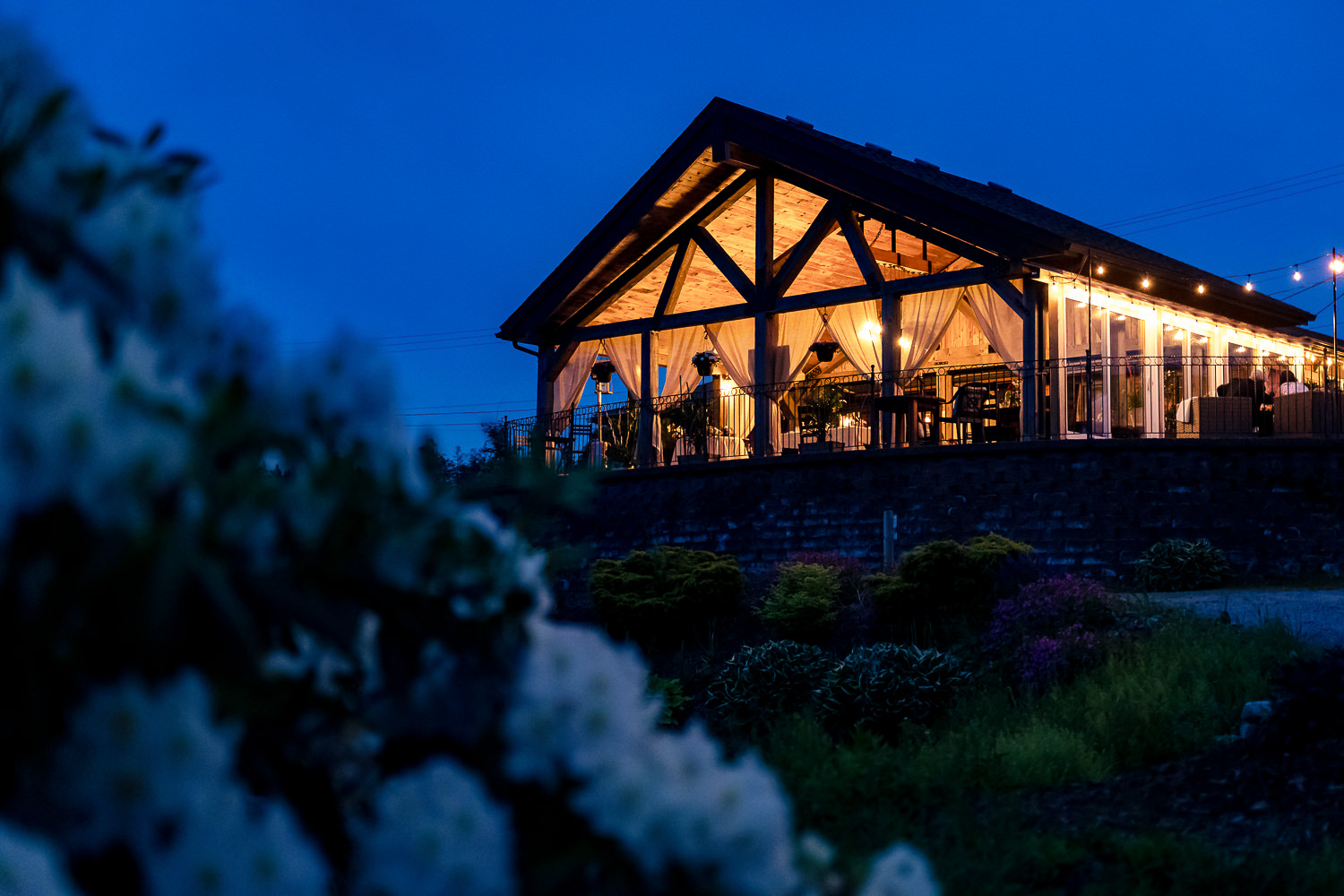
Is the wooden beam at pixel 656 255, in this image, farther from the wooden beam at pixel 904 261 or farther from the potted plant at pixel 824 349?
the potted plant at pixel 824 349

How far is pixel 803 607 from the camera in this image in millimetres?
11070

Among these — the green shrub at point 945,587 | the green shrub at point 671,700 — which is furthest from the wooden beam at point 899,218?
the green shrub at point 671,700

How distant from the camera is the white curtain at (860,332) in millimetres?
16812

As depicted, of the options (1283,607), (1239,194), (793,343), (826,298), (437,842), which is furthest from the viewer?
(1239,194)

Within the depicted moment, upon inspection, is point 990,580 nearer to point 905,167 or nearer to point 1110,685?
point 1110,685

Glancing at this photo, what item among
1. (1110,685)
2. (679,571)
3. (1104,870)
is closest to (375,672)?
(1104,870)

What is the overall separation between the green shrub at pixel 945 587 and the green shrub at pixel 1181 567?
98.0 inches

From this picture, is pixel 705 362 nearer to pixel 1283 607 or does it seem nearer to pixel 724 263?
pixel 724 263

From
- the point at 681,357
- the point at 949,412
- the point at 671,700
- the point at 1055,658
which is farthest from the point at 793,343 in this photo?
the point at 1055,658

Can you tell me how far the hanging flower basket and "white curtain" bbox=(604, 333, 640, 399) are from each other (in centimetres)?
354

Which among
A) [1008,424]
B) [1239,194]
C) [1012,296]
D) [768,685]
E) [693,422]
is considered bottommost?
[768,685]

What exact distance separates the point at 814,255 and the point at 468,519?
17.3 metres

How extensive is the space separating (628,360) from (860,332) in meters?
4.42

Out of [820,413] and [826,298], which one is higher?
[826,298]
